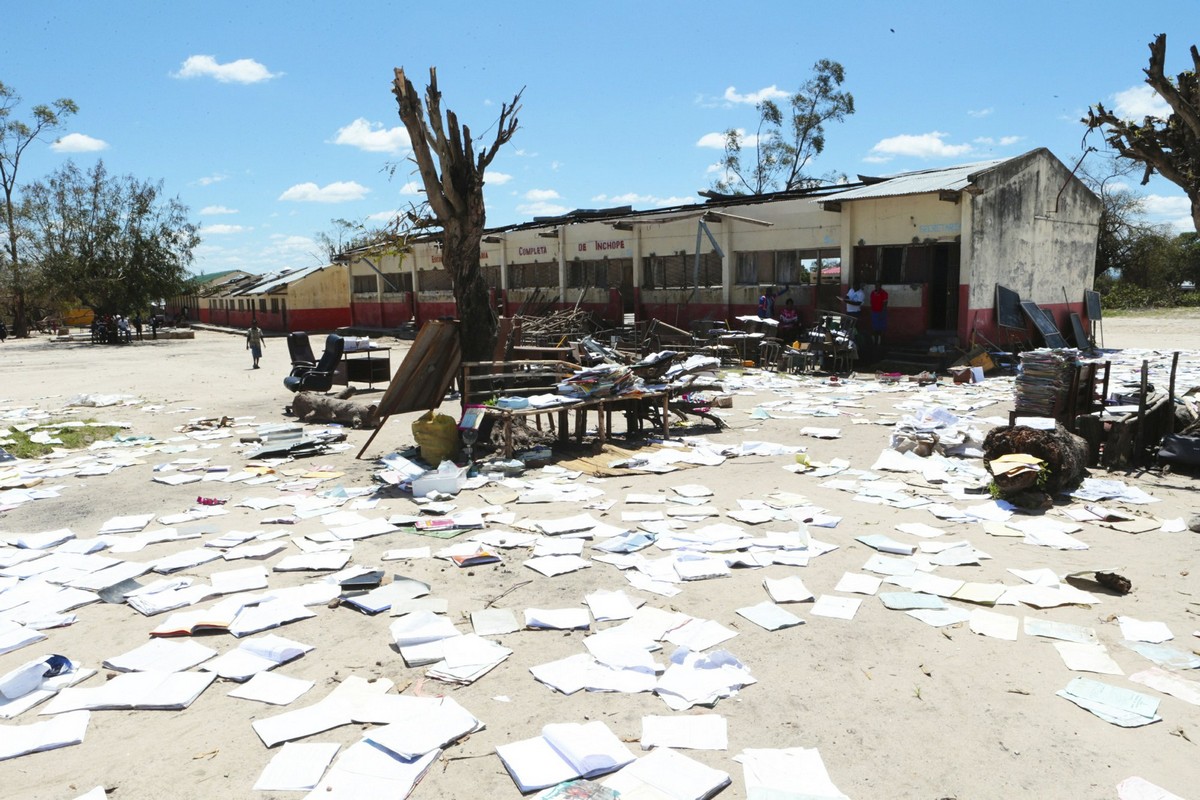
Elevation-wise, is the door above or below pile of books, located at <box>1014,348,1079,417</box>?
above

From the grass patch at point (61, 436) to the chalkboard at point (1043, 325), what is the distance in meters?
18.3

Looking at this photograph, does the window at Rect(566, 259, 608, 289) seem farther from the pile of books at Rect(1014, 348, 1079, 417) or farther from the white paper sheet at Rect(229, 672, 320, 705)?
the white paper sheet at Rect(229, 672, 320, 705)

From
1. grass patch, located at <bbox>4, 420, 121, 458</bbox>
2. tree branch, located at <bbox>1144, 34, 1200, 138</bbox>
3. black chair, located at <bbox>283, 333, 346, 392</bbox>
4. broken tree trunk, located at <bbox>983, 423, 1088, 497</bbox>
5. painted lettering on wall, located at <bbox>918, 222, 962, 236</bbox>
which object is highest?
tree branch, located at <bbox>1144, 34, 1200, 138</bbox>

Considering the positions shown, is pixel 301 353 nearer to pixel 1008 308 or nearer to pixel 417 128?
pixel 417 128

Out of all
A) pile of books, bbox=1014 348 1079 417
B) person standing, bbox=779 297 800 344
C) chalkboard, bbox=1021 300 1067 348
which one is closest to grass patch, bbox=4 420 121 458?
pile of books, bbox=1014 348 1079 417

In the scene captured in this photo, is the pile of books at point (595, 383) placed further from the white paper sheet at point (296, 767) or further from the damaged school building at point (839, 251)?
the white paper sheet at point (296, 767)

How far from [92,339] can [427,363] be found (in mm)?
32182

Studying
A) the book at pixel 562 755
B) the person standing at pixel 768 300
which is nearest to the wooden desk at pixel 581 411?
the book at pixel 562 755

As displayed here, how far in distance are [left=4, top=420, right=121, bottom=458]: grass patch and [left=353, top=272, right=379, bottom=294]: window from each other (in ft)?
87.1

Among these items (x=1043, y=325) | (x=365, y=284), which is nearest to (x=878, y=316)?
(x=1043, y=325)

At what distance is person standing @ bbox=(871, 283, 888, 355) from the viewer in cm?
1795

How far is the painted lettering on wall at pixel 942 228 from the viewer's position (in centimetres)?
1703

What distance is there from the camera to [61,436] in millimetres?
10336

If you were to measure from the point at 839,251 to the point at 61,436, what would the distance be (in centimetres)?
1608
